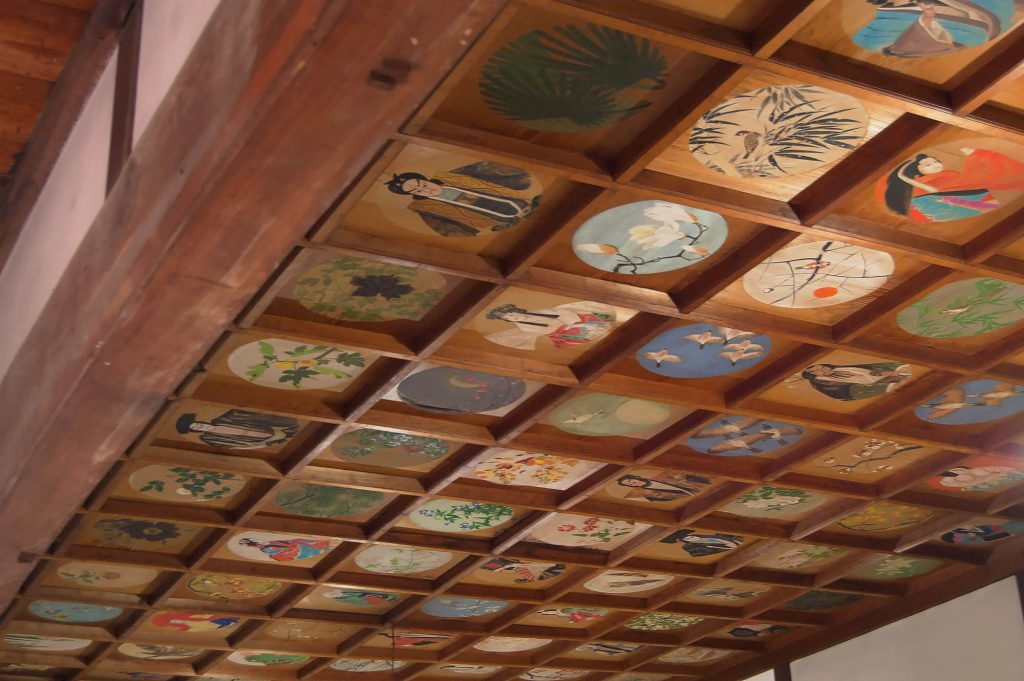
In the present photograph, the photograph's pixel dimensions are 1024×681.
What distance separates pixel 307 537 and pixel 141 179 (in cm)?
377

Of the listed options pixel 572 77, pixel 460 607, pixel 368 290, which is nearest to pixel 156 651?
pixel 460 607

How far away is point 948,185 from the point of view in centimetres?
404

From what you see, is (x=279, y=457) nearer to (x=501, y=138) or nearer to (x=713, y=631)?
(x=501, y=138)

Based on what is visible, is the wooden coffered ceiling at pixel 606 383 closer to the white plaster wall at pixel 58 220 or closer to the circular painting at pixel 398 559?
the circular painting at pixel 398 559

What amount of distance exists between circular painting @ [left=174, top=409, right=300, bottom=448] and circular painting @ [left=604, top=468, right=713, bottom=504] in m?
1.74

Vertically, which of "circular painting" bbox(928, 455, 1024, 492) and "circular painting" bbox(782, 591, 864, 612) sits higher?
"circular painting" bbox(928, 455, 1024, 492)

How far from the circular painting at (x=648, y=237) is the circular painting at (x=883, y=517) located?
9.46ft

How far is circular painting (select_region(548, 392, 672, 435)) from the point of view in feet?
17.5

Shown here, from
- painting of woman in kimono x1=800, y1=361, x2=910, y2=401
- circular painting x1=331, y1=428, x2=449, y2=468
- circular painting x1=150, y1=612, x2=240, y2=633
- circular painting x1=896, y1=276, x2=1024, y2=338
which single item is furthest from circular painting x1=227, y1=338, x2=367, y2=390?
circular painting x1=150, y1=612, x2=240, y2=633

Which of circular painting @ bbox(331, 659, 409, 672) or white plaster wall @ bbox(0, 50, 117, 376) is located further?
circular painting @ bbox(331, 659, 409, 672)

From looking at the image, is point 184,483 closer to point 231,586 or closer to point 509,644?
point 231,586

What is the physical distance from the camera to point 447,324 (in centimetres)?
462

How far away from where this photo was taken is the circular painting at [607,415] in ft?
17.5

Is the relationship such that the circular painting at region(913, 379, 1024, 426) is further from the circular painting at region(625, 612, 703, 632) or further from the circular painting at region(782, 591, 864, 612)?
the circular painting at region(625, 612, 703, 632)
